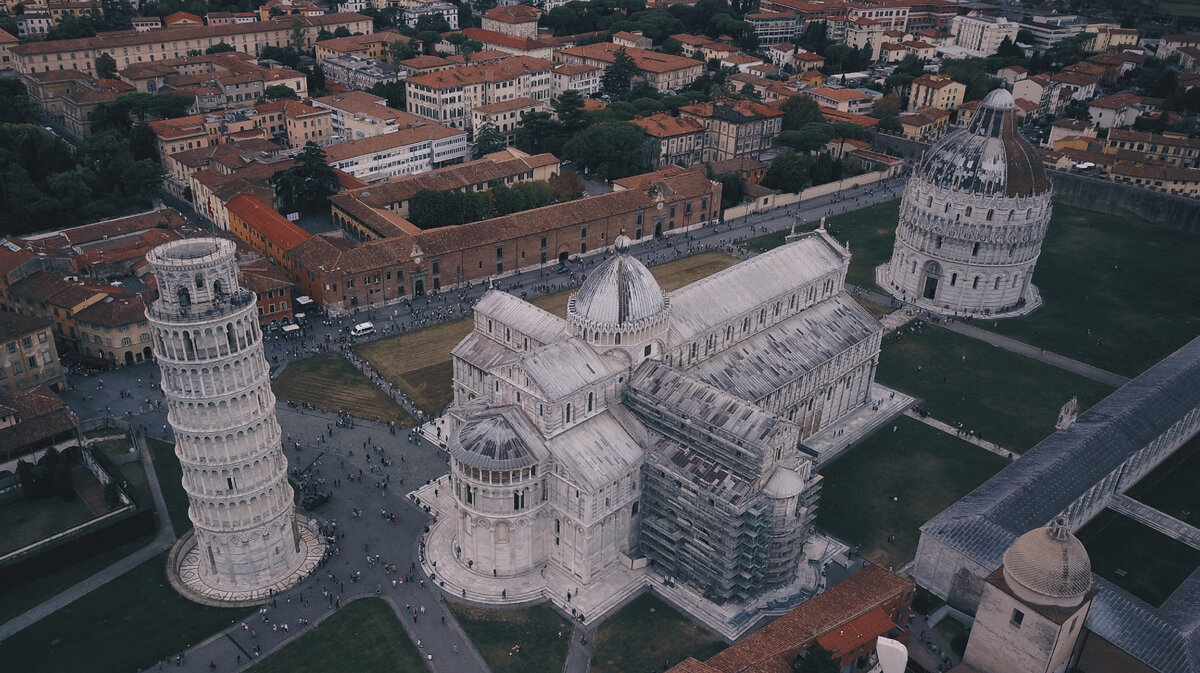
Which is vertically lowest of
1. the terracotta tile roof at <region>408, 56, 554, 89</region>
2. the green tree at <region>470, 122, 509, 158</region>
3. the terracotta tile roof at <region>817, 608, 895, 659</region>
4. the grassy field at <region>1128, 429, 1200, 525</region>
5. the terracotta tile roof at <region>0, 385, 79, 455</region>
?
the grassy field at <region>1128, 429, 1200, 525</region>

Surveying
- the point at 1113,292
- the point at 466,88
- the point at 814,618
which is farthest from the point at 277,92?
the point at 814,618

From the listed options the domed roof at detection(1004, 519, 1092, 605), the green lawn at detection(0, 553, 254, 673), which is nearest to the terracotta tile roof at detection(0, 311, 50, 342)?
the green lawn at detection(0, 553, 254, 673)

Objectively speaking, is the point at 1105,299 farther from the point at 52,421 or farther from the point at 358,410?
the point at 52,421

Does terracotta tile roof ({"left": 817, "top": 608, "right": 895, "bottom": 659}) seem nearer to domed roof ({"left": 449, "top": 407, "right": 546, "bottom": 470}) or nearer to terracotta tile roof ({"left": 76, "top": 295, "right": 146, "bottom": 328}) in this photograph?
domed roof ({"left": 449, "top": 407, "right": 546, "bottom": 470})

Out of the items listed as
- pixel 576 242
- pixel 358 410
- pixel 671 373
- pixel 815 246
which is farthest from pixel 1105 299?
pixel 358 410

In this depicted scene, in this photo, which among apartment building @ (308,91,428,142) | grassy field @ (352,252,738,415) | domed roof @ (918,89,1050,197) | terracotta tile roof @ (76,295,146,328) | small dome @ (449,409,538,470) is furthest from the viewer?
apartment building @ (308,91,428,142)

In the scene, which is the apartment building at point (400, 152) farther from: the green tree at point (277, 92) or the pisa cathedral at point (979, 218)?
the pisa cathedral at point (979, 218)
